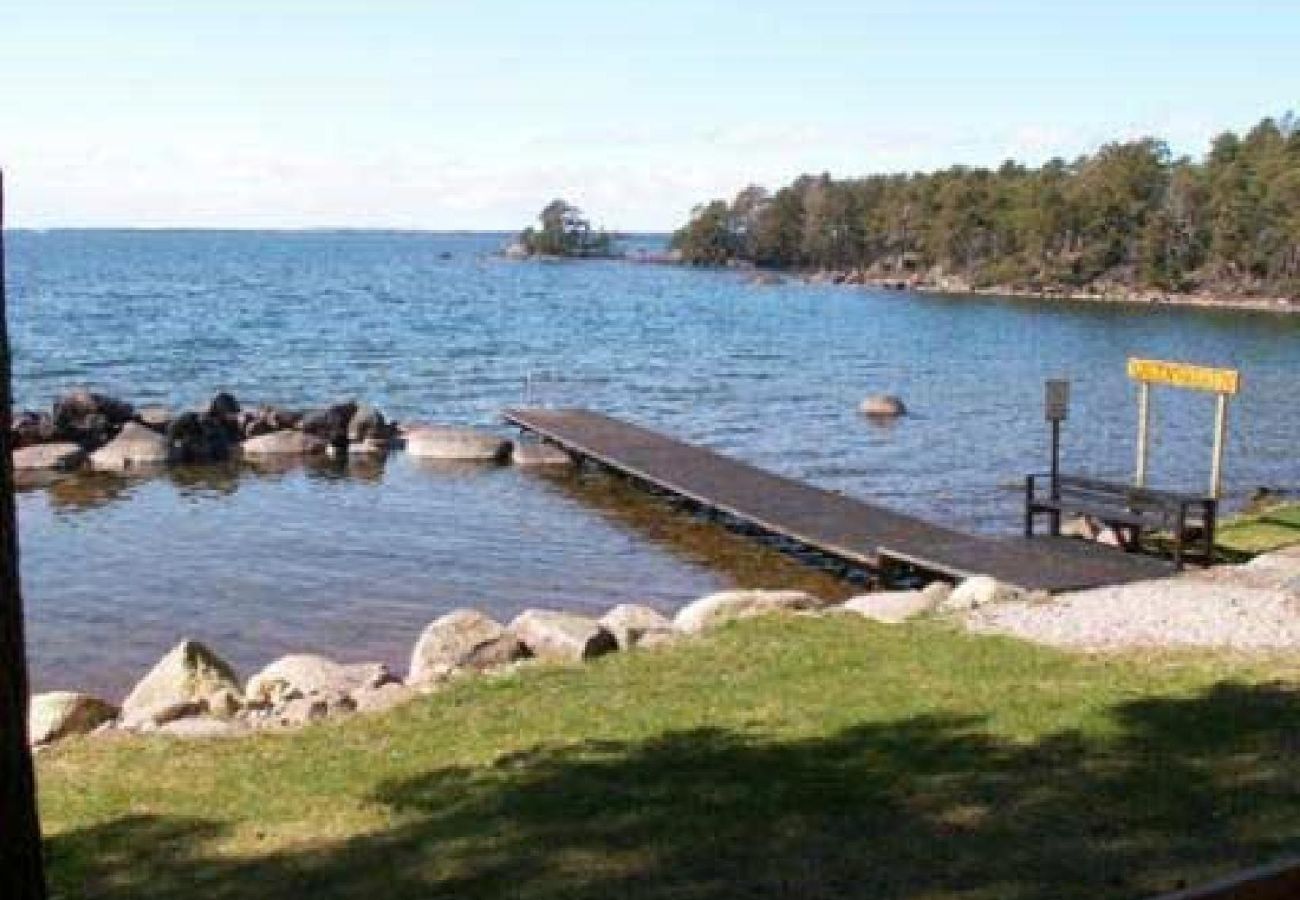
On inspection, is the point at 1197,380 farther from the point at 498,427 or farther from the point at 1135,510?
the point at 498,427

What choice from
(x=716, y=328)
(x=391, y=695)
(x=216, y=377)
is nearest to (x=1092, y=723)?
(x=391, y=695)

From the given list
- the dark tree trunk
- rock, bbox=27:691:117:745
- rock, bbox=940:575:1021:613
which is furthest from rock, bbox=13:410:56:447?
the dark tree trunk

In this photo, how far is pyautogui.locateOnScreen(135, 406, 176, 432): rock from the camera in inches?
1417

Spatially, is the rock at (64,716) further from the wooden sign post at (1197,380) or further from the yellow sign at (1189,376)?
the yellow sign at (1189,376)

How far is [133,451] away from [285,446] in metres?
3.38

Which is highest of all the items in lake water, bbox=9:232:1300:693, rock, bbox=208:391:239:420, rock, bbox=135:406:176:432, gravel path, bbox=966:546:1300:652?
gravel path, bbox=966:546:1300:652

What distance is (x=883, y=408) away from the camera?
1690 inches

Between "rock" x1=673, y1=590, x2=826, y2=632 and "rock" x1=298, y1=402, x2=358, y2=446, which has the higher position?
"rock" x1=673, y1=590, x2=826, y2=632

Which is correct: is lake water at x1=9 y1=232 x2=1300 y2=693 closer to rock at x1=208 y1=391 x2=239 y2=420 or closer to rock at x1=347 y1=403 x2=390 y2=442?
rock at x1=347 y1=403 x2=390 y2=442

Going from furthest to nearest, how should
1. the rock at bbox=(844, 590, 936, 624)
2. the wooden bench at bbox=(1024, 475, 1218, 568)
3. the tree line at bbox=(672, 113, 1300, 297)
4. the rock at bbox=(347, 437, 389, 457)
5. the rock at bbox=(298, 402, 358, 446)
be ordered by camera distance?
the tree line at bbox=(672, 113, 1300, 297)
the rock at bbox=(298, 402, 358, 446)
the rock at bbox=(347, 437, 389, 457)
the wooden bench at bbox=(1024, 475, 1218, 568)
the rock at bbox=(844, 590, 936, 624)

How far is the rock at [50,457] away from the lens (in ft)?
102

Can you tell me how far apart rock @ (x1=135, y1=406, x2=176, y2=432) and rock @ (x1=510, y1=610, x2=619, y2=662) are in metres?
23.7

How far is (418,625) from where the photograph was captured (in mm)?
18594

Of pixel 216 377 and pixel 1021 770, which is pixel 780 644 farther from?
pixel 216 377
